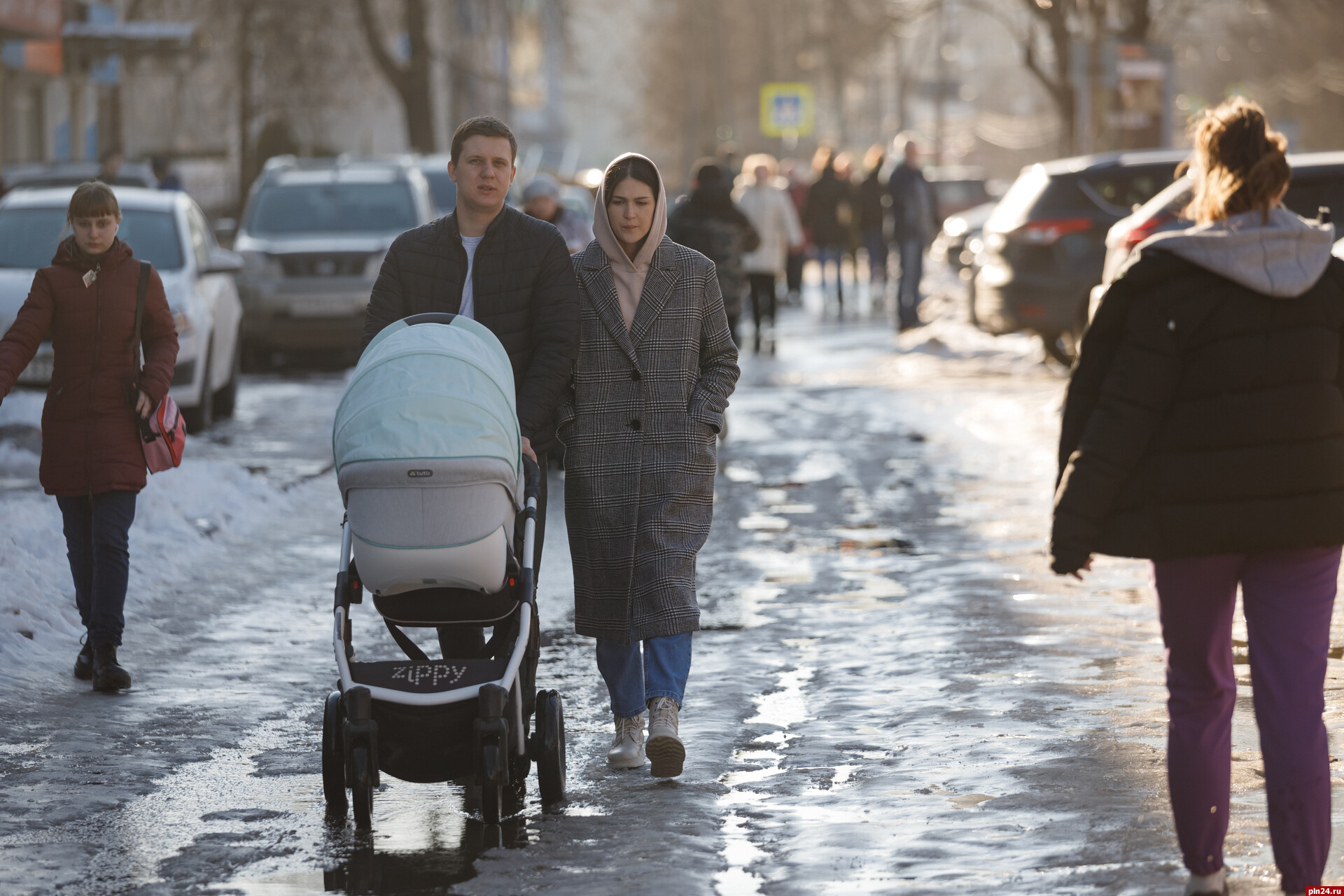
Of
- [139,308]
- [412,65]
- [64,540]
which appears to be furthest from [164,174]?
[139,308]

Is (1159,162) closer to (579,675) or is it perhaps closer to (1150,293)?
(579,675)

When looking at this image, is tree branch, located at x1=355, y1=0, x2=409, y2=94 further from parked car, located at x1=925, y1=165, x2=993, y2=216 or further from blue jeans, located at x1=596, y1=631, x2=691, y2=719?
blue jeans, located at x1=596, y1=631, x2=691, y2=719

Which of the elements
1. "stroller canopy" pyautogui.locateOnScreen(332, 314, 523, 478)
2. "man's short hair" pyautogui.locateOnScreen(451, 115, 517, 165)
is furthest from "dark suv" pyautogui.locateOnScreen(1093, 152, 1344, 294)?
"stroller canopy" pyautogui.locateOnScreen(332, 314, 523, 478)

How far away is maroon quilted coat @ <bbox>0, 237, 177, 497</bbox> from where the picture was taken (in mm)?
7148

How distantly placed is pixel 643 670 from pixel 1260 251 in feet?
8.01

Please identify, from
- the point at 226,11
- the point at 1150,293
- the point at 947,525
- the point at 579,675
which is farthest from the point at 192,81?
the point at 1150,293

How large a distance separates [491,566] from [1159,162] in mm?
13668

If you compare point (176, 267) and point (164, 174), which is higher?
→ point (164, 174)

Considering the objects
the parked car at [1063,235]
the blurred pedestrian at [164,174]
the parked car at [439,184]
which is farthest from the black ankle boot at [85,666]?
the blurred pedestrian at [164,174]

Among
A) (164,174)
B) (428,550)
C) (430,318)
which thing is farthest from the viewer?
(164,174)

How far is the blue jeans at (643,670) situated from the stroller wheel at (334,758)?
2.99 feet

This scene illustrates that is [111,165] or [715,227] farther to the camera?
[111,165]

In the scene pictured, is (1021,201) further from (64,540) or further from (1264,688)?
(1264,688)

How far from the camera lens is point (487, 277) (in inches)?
228
